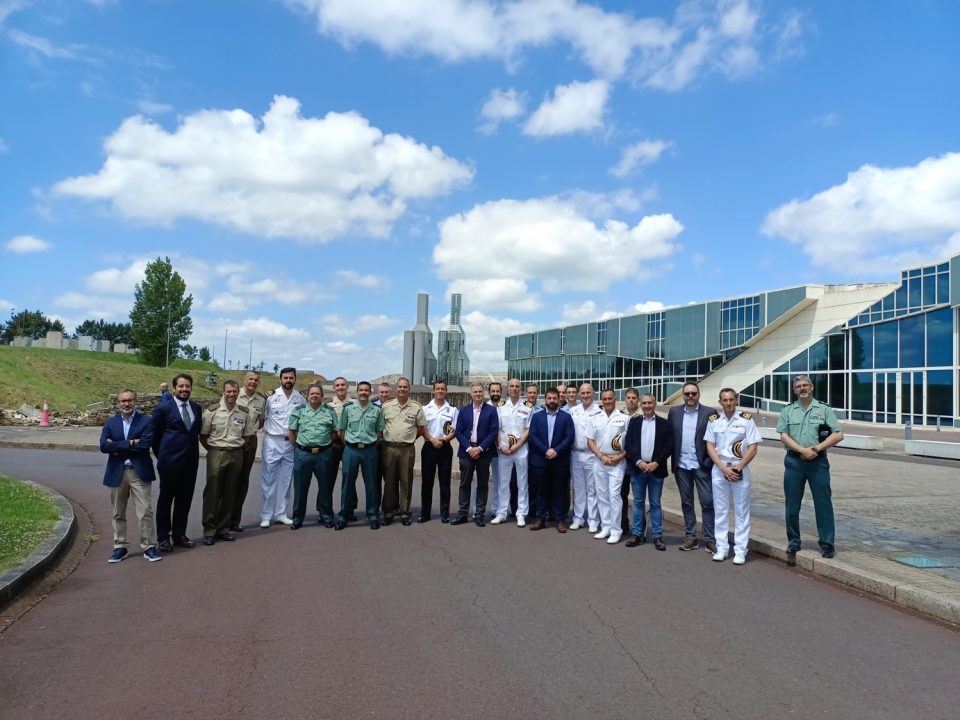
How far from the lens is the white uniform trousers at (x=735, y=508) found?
7.45 m

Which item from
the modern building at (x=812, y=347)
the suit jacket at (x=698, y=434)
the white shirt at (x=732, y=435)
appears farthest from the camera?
the modern building at (x=812, y=347)

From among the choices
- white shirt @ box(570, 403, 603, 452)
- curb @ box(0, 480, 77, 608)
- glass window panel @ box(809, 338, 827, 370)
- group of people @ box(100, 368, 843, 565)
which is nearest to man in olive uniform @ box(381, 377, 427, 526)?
group of people @ box(100, 368, 843, 565)

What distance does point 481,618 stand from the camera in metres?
5.24

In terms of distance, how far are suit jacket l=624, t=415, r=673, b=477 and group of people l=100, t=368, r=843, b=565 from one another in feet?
0.04

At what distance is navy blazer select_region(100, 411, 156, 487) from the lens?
23.2 ft

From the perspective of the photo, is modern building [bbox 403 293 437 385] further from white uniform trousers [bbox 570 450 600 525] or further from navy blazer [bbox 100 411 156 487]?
navy blazer [bbox 100 411 156 487]

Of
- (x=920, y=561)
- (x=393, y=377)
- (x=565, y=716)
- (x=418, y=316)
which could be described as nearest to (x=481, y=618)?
(x=565, y=716)

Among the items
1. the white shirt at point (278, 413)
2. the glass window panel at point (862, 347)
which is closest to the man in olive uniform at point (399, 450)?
the white shirt at point (278, 413)

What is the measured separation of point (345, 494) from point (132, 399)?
3049 millimetres

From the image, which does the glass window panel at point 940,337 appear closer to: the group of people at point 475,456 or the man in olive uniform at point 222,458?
the group of people at point 475,456

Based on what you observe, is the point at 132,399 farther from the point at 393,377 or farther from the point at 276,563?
the point at 393,377

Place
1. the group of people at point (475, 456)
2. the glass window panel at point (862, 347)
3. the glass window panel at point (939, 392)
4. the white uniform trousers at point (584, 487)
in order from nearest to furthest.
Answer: the group of people at point (475, 456) → the white uniform trousers at point (584, 487) → the glass window panel at point (939, 392) → the glass window panel at point (862, 347)

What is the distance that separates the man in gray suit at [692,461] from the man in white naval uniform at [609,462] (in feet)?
2.20

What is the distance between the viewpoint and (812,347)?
42438mm
